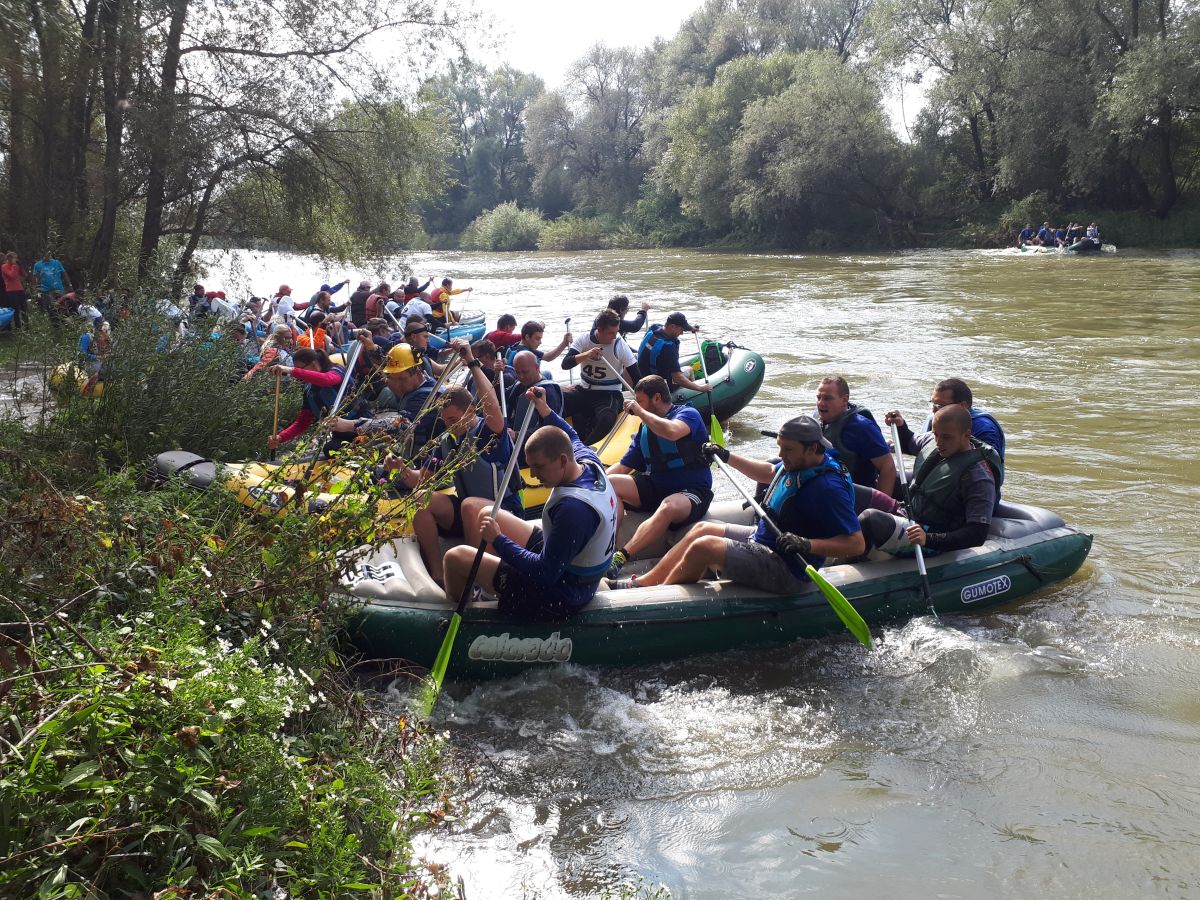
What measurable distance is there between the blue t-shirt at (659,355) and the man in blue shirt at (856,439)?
2.70 m

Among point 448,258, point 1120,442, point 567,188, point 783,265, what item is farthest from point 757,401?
point 567,188

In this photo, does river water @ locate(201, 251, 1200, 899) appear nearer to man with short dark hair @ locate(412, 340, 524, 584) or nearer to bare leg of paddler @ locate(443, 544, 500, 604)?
bare leg of paddler @ locate(443, 544, 500, 604)

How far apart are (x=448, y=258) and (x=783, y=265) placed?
19103 mm

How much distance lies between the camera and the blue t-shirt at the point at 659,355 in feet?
28.0

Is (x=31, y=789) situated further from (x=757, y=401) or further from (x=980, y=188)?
(x=980, y=188)

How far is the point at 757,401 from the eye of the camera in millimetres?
11539

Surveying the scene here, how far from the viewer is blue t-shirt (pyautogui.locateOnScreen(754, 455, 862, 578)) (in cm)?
478

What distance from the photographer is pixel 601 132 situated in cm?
4903

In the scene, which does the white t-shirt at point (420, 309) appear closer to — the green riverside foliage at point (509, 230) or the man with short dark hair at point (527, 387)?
the man with short dark hair at point (527, 387)

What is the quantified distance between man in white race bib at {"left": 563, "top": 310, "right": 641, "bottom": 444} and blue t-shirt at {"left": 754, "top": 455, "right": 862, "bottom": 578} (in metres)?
3.57

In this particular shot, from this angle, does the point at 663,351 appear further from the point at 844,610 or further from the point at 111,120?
the point at 111,120

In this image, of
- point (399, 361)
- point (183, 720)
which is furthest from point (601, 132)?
point (183, 720)

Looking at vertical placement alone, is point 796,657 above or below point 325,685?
below

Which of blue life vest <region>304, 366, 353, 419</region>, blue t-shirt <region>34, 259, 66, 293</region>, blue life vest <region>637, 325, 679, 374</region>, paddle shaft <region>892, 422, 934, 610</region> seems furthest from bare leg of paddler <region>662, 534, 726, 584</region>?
blue t-shirt <region>34, 259, 66, 293</region>
